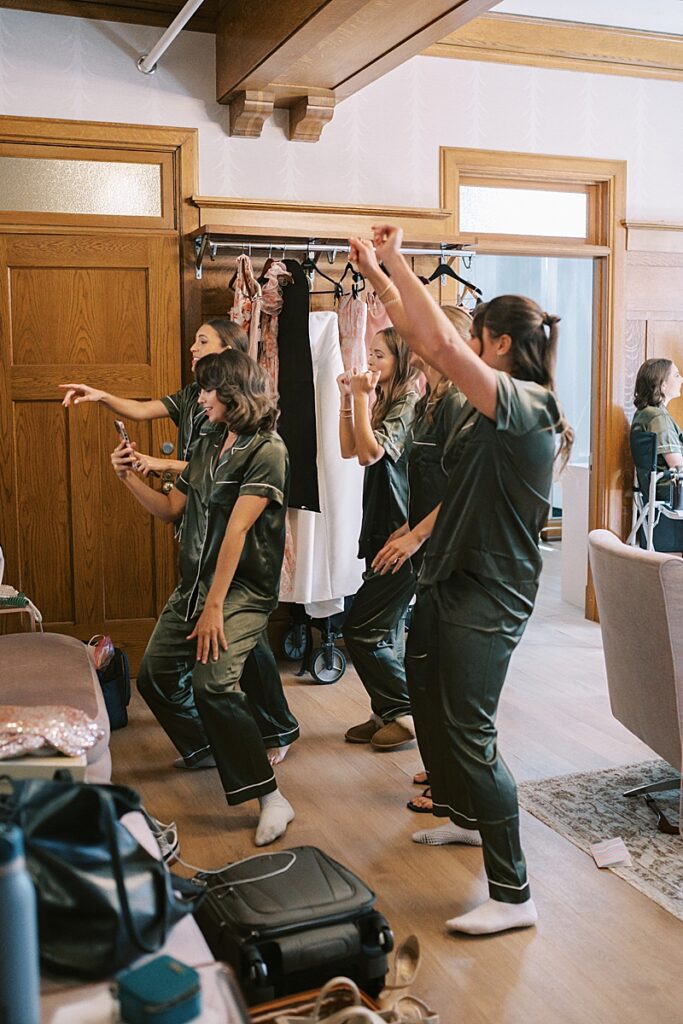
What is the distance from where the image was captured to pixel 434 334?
2.19m

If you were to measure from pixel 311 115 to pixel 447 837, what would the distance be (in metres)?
3.25

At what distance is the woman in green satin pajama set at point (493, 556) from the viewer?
241 cm

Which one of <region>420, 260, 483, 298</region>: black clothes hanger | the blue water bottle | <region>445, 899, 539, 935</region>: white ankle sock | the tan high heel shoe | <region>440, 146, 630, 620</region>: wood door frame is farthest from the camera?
<region>440, 146, 630, 620</region>: wood door frame

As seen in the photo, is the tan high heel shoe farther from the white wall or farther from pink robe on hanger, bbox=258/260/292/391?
the white wall

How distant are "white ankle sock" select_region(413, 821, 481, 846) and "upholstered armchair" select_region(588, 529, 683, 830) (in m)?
0.59

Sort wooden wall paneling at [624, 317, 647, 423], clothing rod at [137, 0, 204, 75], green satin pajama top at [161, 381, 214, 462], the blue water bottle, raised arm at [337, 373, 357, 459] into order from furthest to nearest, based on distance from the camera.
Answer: wooden wall paneling at [624, 317, 647, 423]
clothing rod at [137, 0, 204, 75]
green satin pajama top at [161, 381, 214, 462]
raised arm at [337, 373, 357, 459]
the blue water bottle

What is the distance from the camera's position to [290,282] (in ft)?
15.5

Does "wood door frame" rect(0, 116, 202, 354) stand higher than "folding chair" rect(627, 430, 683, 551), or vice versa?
"wood door frame" rect(0, 116, 202, 354)

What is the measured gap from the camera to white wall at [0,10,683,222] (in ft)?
15.1

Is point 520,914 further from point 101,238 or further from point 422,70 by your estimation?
point 422,70

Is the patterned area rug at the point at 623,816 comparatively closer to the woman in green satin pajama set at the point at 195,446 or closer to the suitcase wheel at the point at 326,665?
the woman in green satin pajama set at the point at 195,446

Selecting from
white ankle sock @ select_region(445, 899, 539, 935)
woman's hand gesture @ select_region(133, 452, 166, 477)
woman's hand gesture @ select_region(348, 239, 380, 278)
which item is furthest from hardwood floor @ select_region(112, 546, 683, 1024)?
woman's hand gesture @ select_region(348, 239, 380, 278)

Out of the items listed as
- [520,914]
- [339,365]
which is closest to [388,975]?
[520,914]

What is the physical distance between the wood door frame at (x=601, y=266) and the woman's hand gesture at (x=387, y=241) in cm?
333
